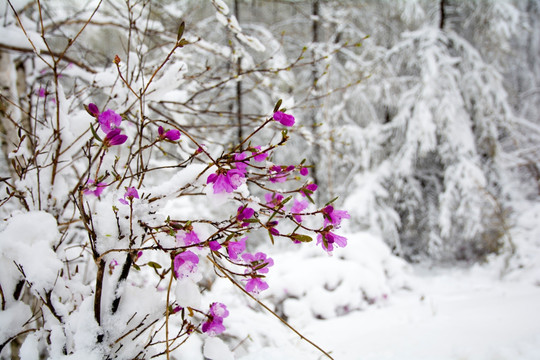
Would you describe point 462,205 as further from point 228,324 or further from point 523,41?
point 523,41

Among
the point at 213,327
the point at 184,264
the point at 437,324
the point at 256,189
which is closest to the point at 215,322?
the point at 213,327

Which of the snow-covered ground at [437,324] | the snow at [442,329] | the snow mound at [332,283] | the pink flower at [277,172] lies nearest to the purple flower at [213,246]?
the pink flower at [277,172]

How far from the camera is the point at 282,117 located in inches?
31.0

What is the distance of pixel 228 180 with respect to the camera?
2.48 feet

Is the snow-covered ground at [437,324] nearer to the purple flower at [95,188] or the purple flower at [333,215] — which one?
the purple flower at [333,215]

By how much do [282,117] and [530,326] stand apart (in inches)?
102

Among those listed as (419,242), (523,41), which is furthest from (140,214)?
(523,41)

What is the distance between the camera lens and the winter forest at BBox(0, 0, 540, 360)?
898mm

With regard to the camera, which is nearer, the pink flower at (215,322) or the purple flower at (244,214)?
the purple flower at (244,214)

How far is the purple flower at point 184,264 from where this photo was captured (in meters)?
0.79

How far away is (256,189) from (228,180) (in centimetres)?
702

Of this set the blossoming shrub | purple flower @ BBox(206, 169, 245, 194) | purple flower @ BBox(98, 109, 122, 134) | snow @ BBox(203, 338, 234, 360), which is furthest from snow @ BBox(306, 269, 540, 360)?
purple flower @ BBox(98, 109, 122, 134)

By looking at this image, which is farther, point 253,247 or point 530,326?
point 253,247

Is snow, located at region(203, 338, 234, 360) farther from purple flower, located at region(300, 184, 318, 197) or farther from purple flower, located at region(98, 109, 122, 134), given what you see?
purple flower, located at region(98, 109, 122, 134)
